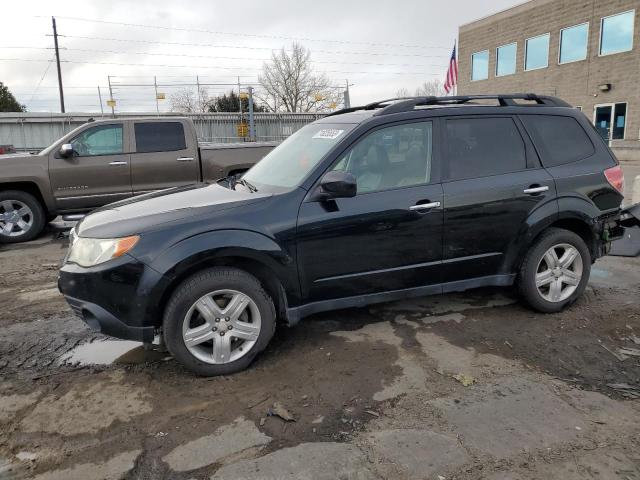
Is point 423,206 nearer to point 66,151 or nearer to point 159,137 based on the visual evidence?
point 159,137

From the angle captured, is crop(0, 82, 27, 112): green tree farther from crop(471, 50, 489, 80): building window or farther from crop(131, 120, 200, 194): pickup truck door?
crop(131, 120, 200, 194): pickup truck door

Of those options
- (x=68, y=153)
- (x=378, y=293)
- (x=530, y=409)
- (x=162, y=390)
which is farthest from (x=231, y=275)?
(x=68, y=153)

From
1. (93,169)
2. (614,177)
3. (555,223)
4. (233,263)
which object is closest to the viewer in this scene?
(233,263)

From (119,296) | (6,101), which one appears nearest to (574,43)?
(119,296)

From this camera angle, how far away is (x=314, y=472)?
248 centimetres

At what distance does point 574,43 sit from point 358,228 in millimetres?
27654

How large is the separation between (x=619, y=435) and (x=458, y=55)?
3504cm

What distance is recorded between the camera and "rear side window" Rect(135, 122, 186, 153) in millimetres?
8461

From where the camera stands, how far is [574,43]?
85.4 ft

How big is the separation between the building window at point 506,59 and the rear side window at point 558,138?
28.4 m

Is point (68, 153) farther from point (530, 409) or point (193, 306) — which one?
point (530, 409)

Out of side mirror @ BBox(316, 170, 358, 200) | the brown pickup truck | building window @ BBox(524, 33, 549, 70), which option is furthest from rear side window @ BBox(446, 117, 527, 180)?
building window @ BBox(524, 33, 549, 70)

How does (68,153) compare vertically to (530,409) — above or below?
above

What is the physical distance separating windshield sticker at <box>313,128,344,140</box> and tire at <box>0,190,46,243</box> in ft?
18.9
